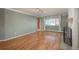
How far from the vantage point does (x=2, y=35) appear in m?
1.91

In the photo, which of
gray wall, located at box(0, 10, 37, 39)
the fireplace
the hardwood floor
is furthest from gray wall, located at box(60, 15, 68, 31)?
gray wall, located at box(0, 10, 37, 39)

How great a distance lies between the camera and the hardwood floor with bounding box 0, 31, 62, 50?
6.22ft

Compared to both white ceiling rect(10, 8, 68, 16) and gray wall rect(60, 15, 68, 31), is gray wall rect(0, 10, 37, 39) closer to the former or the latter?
white ceiling rect(10, 8, 68, 16)

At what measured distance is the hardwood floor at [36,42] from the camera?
190cm

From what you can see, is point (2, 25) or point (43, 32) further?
point (43, 32)

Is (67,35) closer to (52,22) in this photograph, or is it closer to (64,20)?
(64,20)

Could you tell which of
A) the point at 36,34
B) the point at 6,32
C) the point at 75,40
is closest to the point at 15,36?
the point at 6,32

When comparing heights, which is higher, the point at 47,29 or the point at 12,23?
the point at 12,23

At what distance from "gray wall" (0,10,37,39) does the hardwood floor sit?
0.15 metres

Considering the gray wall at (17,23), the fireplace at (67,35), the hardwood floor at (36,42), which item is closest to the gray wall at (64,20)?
the fireplace at (67,35)
